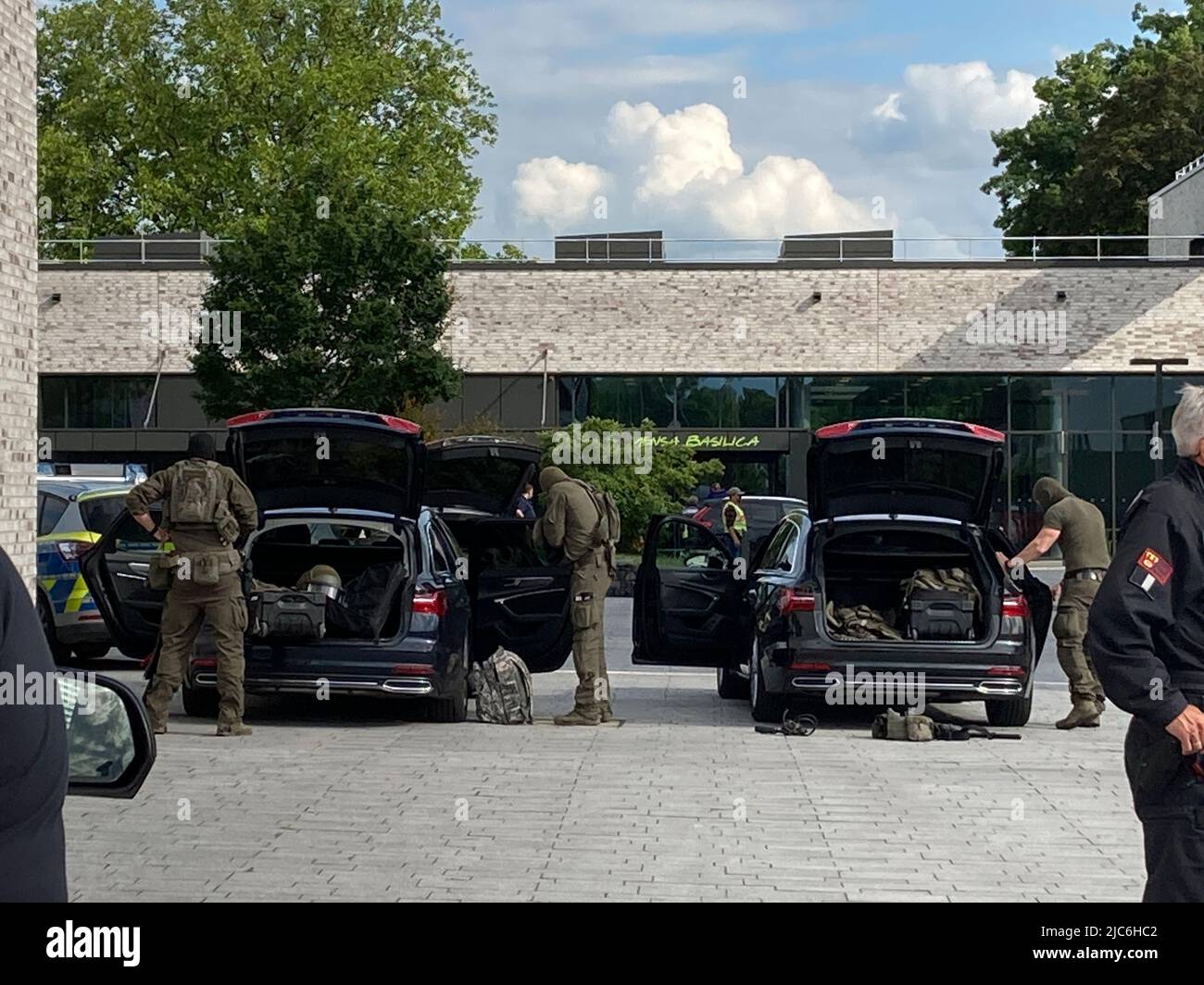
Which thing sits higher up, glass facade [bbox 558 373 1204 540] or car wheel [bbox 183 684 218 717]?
glass facade [bbox 558 373 1204 540]

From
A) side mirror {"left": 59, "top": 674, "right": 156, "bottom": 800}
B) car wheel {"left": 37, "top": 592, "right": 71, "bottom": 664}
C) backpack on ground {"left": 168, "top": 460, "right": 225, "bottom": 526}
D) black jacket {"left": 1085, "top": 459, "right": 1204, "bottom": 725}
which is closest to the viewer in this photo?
side mirror {"left": 59, "top": 674, "right": 156, "bottom": 800}

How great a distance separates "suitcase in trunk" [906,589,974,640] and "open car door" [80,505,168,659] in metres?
5.13

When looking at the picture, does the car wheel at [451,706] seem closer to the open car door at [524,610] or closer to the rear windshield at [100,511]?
the open car door at [524,610]

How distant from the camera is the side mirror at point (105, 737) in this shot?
3312mm

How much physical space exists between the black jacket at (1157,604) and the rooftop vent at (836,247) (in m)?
41.1

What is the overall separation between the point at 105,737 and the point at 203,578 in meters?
8.90

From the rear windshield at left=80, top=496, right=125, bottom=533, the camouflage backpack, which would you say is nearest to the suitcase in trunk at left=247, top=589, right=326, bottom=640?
the camouflage backpack

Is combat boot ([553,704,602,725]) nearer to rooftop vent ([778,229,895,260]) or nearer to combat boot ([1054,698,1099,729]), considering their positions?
combat boot ([1054,698,1099,729])

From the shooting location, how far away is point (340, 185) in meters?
41.2

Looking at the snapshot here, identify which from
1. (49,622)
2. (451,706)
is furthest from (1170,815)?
(49,622)

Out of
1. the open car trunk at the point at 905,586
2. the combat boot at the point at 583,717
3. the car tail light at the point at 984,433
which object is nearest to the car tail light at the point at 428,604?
the combat boot at the point at 583,717

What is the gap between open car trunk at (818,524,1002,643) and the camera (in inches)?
519

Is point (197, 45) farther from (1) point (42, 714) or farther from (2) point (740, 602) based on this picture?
(1) point (42, 714)
